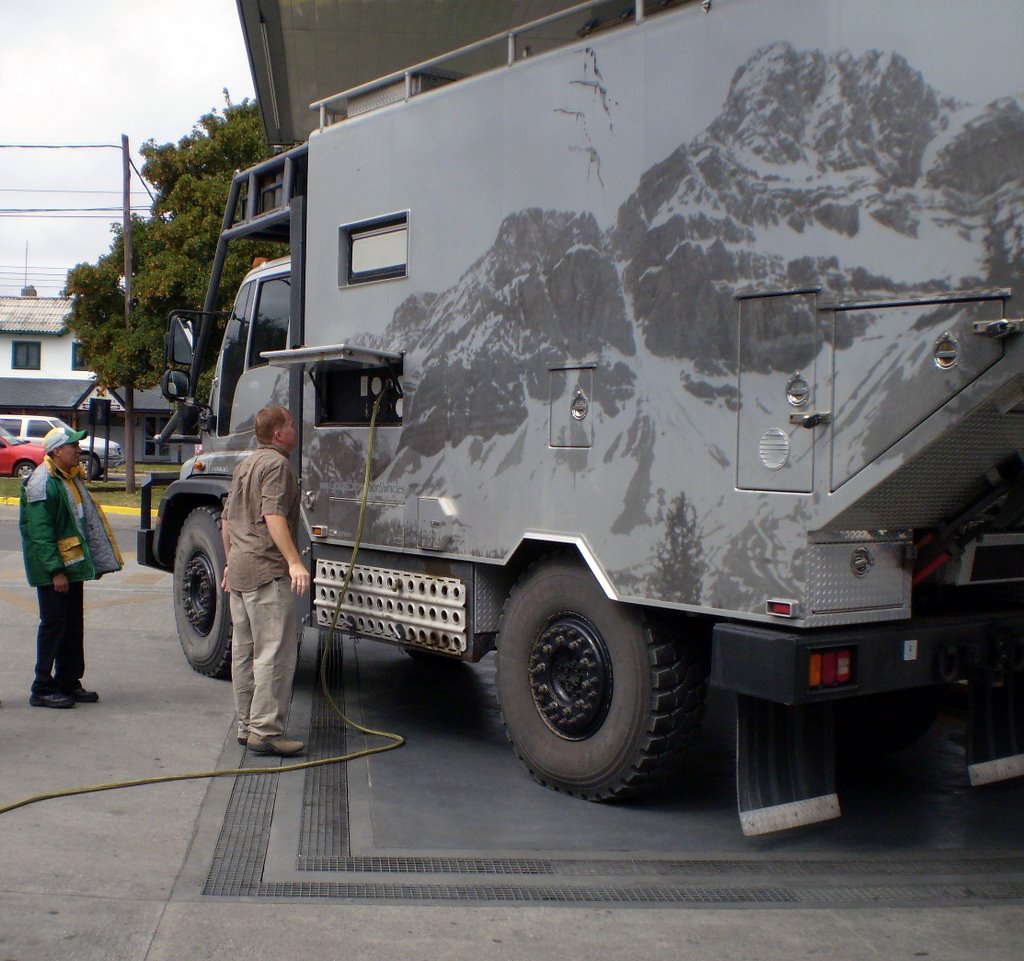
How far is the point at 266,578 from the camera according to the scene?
6418mm

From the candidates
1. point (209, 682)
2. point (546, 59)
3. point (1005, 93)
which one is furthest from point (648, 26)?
point (209, 682)

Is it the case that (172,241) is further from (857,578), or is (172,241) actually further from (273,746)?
(857,578)

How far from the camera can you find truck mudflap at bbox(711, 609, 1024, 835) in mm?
4648

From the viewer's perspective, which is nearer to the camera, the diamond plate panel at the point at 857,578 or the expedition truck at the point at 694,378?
the expedition truck at the point at 694,378

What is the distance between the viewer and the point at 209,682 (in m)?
8.43

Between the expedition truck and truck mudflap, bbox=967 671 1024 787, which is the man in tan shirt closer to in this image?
the expedition truck

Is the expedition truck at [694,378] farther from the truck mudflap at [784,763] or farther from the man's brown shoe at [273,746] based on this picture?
the man's brown shoe at [273,746]

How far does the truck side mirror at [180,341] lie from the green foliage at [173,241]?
12.8m

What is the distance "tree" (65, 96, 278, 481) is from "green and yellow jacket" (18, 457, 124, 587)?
47.8 ft

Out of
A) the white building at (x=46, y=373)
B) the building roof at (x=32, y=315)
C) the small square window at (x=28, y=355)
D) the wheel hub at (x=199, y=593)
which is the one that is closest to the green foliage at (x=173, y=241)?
the wheel hub at (x=199, y=593)

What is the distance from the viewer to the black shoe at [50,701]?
7.46 m

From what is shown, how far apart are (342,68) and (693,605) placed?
6529 mm

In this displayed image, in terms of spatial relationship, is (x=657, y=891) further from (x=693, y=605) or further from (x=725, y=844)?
(x=693, y=605)

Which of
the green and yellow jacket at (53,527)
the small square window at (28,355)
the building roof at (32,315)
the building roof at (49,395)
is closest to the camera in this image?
the green and yellow jacket at (53,527)
